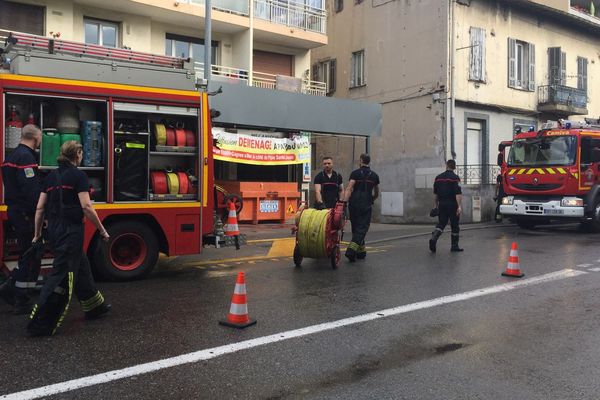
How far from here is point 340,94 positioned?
24109mm

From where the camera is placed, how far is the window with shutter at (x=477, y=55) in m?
19.8

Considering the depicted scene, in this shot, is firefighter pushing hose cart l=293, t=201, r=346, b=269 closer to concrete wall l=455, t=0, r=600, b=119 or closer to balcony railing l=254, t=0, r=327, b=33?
balcony railing l=254, t=0, r=327, b=33

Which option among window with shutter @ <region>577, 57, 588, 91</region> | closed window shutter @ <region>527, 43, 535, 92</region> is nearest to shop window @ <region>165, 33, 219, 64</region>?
closed window shutter @ <region>527, 43, 535, 92</region>

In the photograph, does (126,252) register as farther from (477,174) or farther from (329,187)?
(477,174)

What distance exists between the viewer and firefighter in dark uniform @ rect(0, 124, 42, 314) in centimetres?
568

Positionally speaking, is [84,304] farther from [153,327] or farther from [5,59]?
[5,59]

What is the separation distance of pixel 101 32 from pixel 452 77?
465 inches

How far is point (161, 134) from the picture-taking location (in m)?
7.68

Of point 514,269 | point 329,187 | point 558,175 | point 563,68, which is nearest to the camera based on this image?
point 514,269

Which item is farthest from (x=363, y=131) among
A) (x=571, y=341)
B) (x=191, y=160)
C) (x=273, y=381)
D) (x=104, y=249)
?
(x=273, y=381)

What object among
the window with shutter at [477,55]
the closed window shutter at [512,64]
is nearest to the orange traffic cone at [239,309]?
the window with shutter at [477,55]

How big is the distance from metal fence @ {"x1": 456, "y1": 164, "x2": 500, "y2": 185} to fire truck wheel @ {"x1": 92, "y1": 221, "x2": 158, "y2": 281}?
14130 mm

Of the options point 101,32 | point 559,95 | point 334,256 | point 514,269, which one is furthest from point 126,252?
point 559,95

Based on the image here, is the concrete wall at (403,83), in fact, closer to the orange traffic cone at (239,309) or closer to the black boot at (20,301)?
the orange traffic cone at (239,309)
